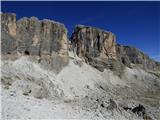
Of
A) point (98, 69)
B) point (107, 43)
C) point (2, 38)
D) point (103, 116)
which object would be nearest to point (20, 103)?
point (103, 116)

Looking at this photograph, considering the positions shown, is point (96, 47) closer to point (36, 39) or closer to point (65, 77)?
point (65, 77)

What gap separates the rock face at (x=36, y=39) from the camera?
36.7m

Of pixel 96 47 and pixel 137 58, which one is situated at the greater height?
pixel 96 47

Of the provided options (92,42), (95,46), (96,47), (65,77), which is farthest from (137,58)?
(65,77)

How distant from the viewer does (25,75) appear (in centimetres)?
3316

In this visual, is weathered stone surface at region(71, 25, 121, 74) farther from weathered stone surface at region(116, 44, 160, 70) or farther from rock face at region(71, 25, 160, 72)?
weathered stone surface at region(116, 44, 160, 70)

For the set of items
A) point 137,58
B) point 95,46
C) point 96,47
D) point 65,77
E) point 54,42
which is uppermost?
point 95,46

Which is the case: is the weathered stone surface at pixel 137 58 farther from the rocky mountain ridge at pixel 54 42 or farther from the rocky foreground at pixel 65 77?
the rocky mountain ridge at pixel 54 42

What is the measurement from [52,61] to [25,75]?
31.7 ft

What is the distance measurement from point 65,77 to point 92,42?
65.6 feet

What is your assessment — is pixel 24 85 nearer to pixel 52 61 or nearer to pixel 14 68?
pixel 14 68

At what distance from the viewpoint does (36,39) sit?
41.0 meters

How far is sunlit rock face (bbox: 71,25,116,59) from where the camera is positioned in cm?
5880

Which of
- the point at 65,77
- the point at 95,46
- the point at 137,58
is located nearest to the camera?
the point at 65,77
